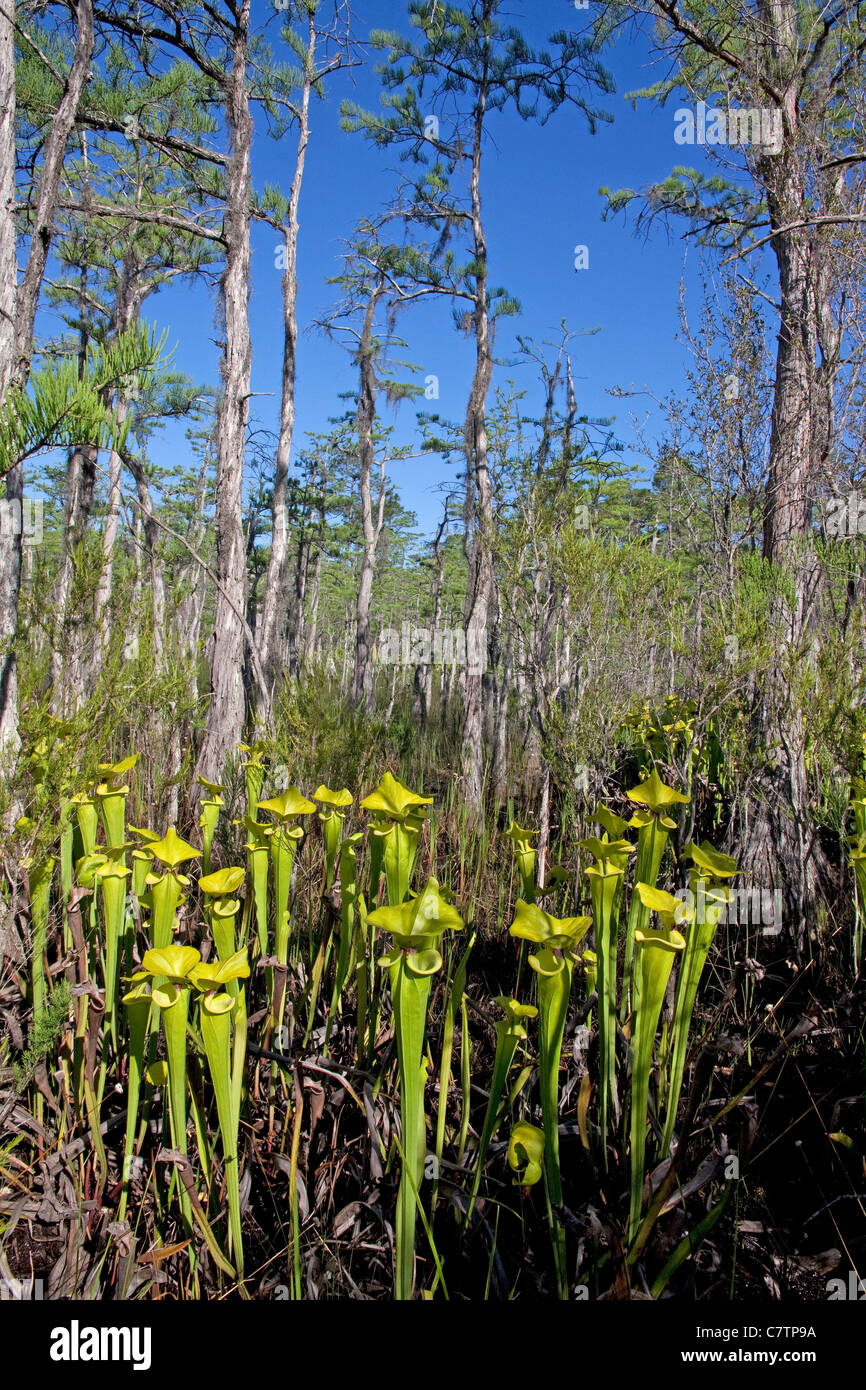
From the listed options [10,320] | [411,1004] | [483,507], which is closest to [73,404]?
[10,320]

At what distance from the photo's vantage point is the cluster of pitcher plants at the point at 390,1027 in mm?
1060

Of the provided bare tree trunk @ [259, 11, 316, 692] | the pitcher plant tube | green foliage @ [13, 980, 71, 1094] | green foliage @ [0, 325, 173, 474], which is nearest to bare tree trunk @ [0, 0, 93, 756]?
green foliage @ [0, 325, 173, 474]

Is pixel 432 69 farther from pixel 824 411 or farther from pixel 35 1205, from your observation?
pixel 35 1205

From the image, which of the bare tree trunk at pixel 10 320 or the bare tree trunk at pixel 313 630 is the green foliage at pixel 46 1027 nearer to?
the bare tree trunk at pixel 10 320

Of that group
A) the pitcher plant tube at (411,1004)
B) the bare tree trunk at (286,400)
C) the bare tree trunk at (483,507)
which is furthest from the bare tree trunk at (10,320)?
the bare tree trunk at (286,400)

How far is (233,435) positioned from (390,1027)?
19.3 feet

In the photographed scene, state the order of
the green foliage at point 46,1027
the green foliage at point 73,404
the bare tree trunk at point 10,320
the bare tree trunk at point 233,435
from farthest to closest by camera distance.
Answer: the bare tree trunk at point 233,435
the bare tree trunk at point 10,320
the green foliage at point 73,404
the green foliage at point 46,1027

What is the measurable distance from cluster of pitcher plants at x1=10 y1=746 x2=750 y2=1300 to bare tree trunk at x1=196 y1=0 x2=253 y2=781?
403 cm

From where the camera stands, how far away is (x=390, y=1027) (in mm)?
1972

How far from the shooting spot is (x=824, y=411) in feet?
14.7

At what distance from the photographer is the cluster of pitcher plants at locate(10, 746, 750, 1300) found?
1.06 metres

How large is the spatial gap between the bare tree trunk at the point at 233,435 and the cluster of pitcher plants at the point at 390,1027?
13.2ft

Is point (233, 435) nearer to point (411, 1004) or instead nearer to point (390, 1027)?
point (390, 1027)
